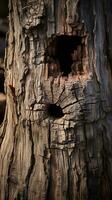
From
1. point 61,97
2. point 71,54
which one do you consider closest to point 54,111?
point 61,97

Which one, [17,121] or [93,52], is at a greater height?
[93,52]

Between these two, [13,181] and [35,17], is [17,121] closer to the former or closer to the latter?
[13,181]

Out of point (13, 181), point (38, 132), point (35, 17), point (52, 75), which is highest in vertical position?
point (35, 17)

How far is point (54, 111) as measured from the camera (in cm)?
212

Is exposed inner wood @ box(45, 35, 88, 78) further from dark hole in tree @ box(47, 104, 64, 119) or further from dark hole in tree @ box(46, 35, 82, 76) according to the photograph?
dark hole in tree @ box(47, 104, 64, 119)

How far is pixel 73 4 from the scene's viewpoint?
1.94 meters

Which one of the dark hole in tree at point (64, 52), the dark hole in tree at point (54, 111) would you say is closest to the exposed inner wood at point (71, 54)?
the dark hole in tree at point (64, 52)

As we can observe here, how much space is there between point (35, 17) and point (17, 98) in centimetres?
56

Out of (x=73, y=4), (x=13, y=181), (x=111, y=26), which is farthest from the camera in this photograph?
(x=13, y=181)

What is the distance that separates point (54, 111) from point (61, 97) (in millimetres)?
166

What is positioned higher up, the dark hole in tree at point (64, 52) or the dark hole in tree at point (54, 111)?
the dark hole in tree at point (64, 52)

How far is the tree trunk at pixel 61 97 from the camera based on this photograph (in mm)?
1983

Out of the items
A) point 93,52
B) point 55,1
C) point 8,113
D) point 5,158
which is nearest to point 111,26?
point 93,52

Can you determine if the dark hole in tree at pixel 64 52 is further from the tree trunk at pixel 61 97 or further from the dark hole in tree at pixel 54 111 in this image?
the dark hole in tree at pixel 54 111
